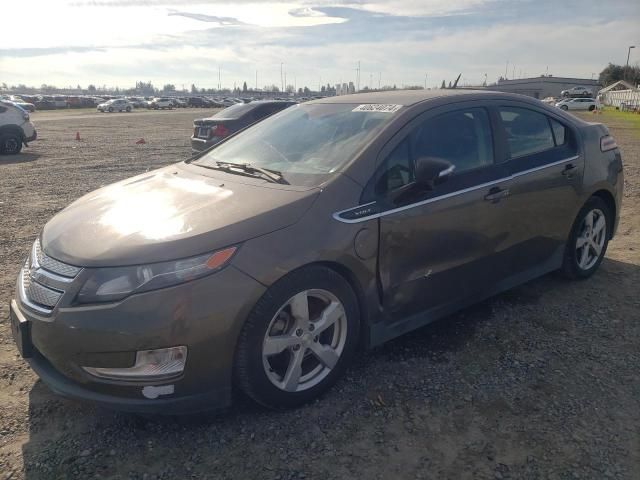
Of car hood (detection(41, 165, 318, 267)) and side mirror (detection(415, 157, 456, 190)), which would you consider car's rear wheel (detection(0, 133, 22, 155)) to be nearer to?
car hood (detection(41, 165, 318, 267))

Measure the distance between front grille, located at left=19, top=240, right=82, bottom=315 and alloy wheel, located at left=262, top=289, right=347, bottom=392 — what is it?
3.30ft

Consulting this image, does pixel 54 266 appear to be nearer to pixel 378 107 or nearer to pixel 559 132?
pixel 378 107

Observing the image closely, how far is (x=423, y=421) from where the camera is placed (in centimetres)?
278

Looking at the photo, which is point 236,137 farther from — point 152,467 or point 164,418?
point 152,467

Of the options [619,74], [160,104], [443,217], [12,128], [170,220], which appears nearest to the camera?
[170,220]

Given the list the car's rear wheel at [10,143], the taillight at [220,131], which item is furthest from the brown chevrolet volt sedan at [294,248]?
the car's rear wheel at [10,143]

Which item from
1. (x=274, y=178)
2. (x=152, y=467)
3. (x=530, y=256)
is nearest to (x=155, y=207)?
(x=274, y=178)

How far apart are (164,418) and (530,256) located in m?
2.86

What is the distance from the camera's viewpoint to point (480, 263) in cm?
359

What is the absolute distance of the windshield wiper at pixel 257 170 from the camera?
3.14 m

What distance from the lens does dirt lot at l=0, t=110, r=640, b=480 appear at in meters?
2.46

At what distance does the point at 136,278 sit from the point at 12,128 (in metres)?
15.0

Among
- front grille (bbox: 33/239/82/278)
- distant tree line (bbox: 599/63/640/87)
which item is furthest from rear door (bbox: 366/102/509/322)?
distant tree line (bbox: 599/63/640/87)

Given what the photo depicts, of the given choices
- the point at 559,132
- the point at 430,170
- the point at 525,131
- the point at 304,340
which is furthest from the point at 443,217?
the point at 559,132
